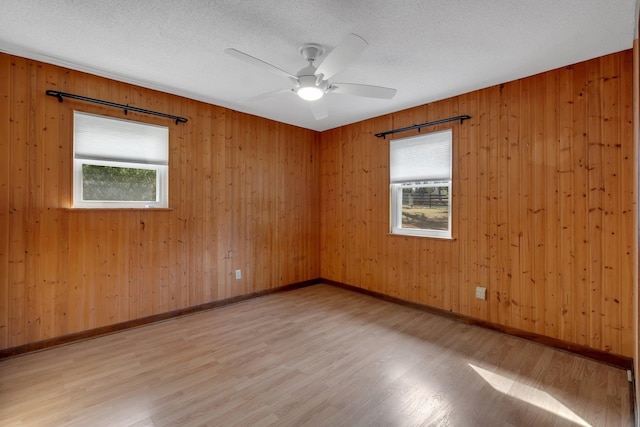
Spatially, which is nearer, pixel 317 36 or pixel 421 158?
pixel 317 36

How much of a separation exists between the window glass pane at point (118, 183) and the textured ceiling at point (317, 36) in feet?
3.06

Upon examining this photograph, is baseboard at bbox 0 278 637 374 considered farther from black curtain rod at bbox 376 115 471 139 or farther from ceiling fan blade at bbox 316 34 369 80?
ceiling fan blade at bbox 316 34 369 80

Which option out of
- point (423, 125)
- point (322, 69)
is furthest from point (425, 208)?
point (322, 69)

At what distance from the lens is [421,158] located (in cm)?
373

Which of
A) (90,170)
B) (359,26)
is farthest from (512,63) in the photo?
(90,170)

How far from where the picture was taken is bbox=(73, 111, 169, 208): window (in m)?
2.87

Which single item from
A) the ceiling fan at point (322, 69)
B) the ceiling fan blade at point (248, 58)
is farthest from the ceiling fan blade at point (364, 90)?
the ceiling fan blade at point (248, 58)

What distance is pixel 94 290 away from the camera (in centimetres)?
291

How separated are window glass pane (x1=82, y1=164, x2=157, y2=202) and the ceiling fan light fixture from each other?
2.05 m

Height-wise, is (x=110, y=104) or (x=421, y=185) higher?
(x=110, y=104)

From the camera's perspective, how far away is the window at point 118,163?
113 inches

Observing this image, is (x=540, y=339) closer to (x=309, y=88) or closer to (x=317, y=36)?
(x=309, y=88)

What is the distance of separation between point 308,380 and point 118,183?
2.71m

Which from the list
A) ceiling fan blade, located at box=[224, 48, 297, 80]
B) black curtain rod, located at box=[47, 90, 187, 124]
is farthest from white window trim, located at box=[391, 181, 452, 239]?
black curtain rod, located at box=[47, 90, 187, 124]
